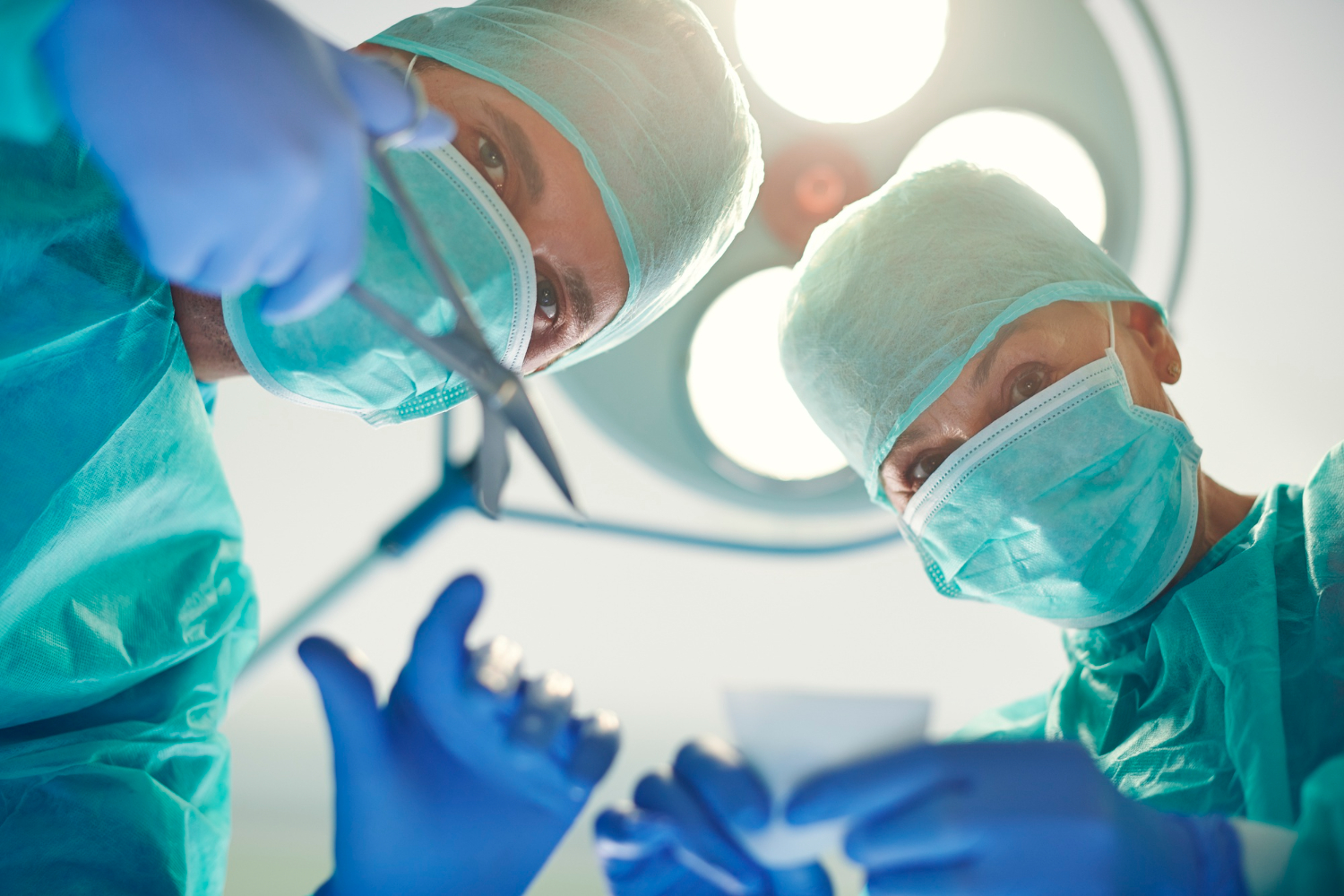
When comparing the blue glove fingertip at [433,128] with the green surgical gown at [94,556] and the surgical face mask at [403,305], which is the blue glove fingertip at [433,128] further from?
the green surgical gown at [94,556]

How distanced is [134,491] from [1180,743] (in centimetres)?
121

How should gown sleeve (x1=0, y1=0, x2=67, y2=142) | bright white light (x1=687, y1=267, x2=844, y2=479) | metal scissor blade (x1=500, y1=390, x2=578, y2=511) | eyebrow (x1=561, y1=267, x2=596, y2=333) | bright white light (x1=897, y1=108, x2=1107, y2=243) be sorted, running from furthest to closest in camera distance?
bright white light (x1=687, y1=267, x2=844, y2=479) → bright white light (x1=897, y1=108, x2=1107, y2=243) → eyebrow (x1=561, y1=267, x2=596, y2=333) → metal scissor blade (x1=500, y1=390, x2=578, y2=511) → gown sleeve (x1=0, y1=0, x2=67, y2=142)

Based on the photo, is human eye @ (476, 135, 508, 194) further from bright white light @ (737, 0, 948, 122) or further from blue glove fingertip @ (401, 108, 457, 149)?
bright white light @ (737, 0, 948, 122)

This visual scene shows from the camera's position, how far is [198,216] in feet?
2.15

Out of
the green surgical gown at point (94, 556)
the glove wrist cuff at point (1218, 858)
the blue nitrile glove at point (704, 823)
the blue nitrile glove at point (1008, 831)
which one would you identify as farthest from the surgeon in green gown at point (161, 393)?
the glove wrist cuff at point (1218, 858)

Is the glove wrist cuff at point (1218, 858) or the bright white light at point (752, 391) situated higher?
the glove wrist cuff at point (1218, 858)

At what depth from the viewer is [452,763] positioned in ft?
3.25

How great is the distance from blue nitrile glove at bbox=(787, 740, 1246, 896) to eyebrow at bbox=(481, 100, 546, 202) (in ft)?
2.61

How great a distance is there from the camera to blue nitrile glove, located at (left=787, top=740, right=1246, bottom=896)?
73 centimetres

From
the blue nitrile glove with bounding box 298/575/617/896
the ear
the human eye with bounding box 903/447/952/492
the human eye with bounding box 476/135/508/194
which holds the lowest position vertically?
the blue nitrile glove with bounding box 298/575/617/896

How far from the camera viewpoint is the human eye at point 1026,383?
1.16 metres

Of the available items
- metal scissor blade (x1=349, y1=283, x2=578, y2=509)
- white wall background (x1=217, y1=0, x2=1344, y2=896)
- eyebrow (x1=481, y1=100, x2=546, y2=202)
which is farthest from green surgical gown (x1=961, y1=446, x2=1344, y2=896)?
eyebrow (x1=481, y1=100, x2=546, y2=202)

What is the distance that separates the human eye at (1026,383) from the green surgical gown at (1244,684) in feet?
0.96

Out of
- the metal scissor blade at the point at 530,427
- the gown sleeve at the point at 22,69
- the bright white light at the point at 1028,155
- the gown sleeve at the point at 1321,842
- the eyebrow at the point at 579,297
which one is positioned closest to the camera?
the gown sleeve at the point at 22,69
